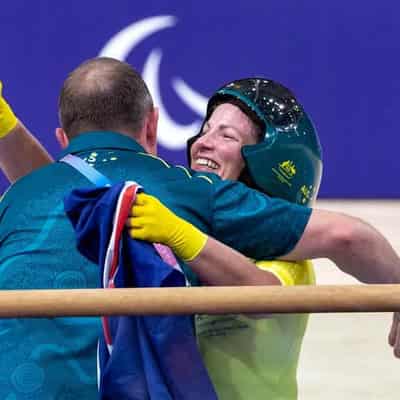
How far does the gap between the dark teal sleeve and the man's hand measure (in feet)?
0.83

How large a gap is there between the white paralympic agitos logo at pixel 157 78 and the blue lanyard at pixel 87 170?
4676 mm

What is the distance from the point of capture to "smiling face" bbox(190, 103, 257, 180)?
3.10m

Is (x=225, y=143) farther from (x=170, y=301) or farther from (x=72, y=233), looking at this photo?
(x=170, y=301)

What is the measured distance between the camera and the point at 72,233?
8.32 ft

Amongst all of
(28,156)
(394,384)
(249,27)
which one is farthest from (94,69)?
(249,27)

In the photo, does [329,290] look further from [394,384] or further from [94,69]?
[94,69]

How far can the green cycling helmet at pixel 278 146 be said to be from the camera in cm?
304

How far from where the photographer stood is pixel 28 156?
3.38 m

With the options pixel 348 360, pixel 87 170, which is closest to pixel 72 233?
pixel 87 170

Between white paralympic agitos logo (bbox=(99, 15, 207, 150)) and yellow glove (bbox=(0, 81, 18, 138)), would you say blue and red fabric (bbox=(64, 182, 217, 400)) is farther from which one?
white paralympic agitos logo (bbox=(99, 15, 207, 150))

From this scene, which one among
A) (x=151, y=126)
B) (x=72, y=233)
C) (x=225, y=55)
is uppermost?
(x=151, y=126)

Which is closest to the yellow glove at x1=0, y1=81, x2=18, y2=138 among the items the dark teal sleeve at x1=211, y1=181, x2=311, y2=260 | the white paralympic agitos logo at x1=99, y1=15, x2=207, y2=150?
the dark teal sleeve at x1=211, y1=181, x2=311, y2=260

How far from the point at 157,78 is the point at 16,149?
4045mm

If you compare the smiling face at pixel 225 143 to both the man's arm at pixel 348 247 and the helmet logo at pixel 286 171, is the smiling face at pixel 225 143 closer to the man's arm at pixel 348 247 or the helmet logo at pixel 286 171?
the helmet logo at pixel 286 171
